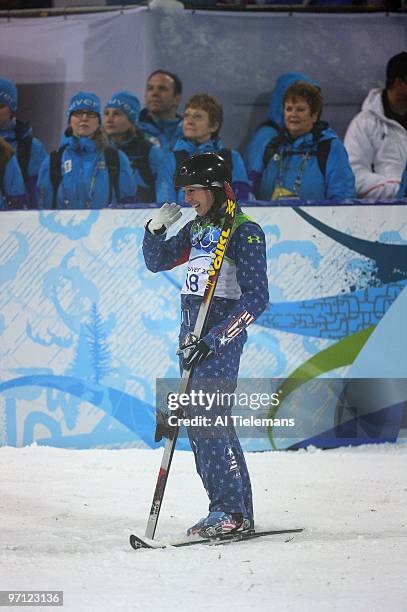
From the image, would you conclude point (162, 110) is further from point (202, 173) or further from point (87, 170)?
point (202, 173)

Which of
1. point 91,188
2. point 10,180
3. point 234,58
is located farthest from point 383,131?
point 10,180

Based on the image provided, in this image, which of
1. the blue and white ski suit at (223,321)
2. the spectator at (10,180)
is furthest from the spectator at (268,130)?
the blue and white ski suit at (223,321)

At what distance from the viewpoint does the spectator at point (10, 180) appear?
650 cm

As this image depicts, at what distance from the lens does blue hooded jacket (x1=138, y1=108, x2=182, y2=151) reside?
21.3 feet

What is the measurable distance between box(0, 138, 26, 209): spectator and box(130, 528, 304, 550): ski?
9.94 feet

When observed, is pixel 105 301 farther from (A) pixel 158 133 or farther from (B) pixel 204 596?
(B) pixel 204 596

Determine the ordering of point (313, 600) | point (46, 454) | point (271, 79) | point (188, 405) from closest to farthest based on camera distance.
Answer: point (313, 600) < point (188, 405) < point (46, 454) < point (271, 79)

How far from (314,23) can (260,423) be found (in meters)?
2.59

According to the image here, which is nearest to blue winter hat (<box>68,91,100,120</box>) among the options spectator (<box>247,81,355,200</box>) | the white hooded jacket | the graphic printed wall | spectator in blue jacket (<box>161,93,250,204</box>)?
spectator in blue jacket (<box>161,93,250,204</box>)

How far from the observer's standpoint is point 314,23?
6.62 m

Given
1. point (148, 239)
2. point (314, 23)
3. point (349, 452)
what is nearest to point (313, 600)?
point (148, 239)

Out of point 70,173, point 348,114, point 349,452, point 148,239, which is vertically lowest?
point 349,452

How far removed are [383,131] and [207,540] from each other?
335cm

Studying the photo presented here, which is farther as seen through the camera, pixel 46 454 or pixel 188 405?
pixel 46 454
